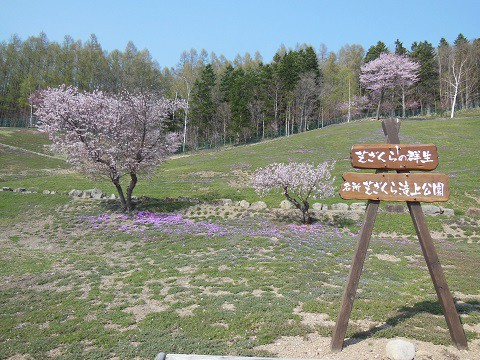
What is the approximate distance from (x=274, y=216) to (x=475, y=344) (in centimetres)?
1376

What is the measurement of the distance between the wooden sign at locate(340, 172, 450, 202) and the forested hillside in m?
59.7

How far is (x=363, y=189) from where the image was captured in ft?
22.2

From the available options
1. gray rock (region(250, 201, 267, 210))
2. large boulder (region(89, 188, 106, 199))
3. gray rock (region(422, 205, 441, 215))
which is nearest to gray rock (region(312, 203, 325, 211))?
gray rock (region(250, 201, 267, 210))

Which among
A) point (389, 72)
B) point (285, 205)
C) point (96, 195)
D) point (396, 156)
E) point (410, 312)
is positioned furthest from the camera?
point (389, 72)

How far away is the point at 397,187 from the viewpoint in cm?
662

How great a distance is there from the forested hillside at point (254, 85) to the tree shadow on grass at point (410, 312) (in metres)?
59.1

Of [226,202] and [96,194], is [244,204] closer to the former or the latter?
[226,202]

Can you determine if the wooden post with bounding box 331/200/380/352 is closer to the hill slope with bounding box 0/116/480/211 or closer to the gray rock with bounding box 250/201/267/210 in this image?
the gray rock with bounding box 250/201/267/210

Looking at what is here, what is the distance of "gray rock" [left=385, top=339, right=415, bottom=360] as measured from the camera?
5.70 m

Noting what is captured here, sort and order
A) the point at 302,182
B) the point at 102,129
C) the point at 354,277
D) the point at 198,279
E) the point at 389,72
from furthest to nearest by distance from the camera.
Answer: the point at 389,72, the point at 102,129, the point at 302,182, the point at 198,279, the point at 354,277

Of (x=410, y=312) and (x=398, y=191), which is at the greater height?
(x=398, y=191)

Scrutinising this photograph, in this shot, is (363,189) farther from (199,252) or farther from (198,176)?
(198,176)

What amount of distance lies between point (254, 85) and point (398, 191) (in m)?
66.7

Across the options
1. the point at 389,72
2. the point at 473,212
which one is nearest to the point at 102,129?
the point at 473,212
